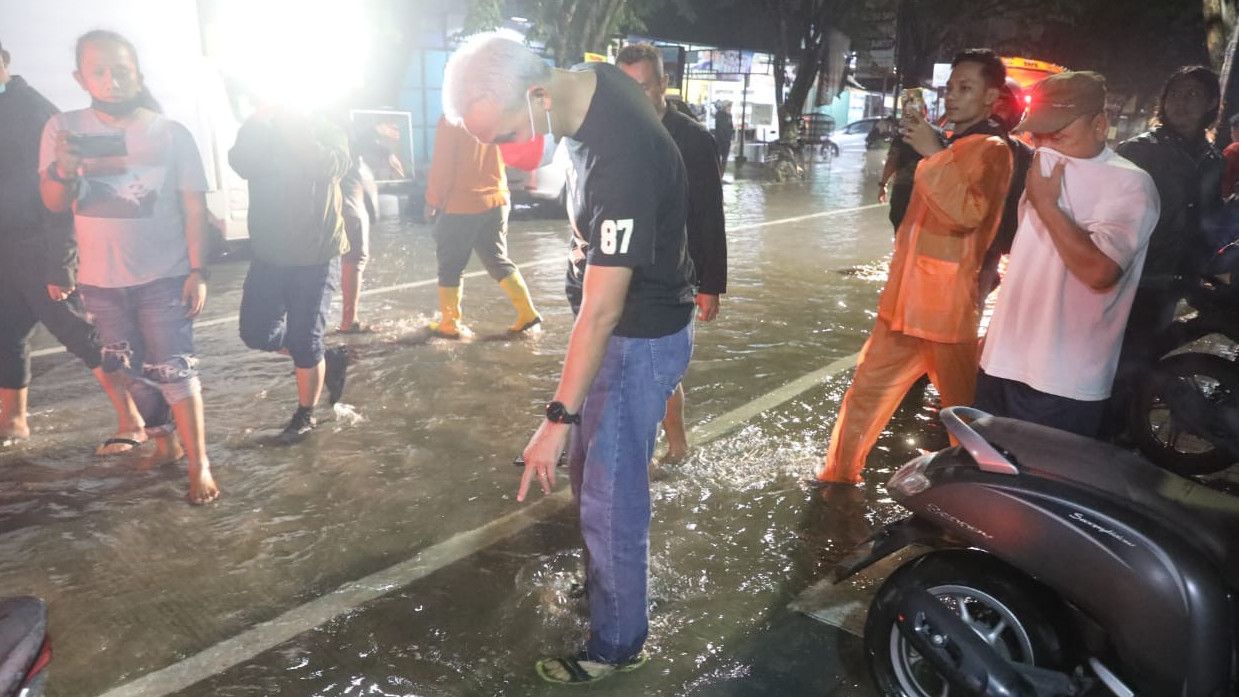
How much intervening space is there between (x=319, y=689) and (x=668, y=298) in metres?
1.53

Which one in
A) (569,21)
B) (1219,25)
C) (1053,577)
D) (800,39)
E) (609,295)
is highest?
(800,39)

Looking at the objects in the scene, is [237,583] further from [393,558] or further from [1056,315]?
[1056,315]

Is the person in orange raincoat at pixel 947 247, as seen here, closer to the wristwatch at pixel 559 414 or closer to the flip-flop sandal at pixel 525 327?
the wristwatch at pixel 559 414

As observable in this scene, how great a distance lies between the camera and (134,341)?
11.6ft

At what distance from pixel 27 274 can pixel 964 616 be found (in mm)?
4249

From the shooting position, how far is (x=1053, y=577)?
2053 millimetres

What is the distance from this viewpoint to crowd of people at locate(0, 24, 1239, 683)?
6.97ft

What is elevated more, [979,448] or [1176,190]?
[1176,190]

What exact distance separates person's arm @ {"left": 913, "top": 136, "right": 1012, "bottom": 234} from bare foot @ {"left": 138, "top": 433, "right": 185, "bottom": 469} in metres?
3.48

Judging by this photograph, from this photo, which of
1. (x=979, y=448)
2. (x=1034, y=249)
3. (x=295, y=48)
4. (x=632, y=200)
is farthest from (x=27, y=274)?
(x=1034, y=249)

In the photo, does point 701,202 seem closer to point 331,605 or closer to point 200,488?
point 331,605

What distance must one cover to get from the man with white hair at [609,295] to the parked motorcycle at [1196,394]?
3.09m

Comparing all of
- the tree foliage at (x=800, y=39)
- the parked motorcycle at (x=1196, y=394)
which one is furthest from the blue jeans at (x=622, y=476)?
the tree foliage at (x=800, y=39)

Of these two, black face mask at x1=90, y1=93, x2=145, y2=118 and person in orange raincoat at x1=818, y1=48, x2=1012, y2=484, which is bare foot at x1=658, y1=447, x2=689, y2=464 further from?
black face mask at x1=90, y1=93, x2=145, y2=118
